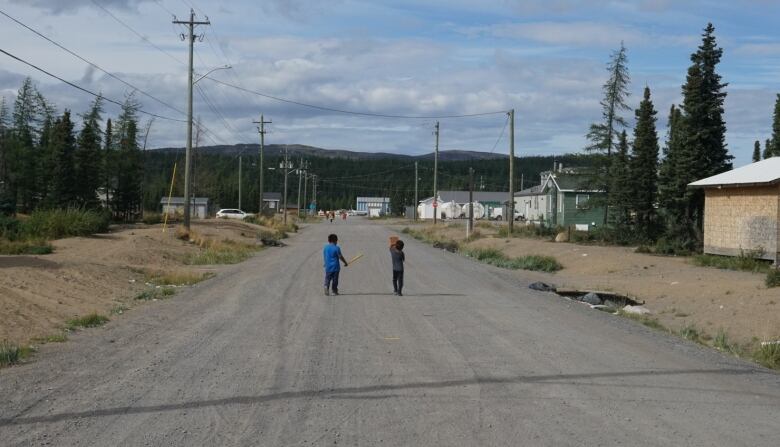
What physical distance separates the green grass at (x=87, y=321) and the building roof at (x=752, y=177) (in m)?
21.1

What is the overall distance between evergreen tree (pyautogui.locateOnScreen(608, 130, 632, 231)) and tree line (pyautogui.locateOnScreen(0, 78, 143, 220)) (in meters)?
29.8

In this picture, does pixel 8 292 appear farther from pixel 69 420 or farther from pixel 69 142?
pixel 69 142

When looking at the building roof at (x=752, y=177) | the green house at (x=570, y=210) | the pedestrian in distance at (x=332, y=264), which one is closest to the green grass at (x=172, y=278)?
the pedestrian in distance at (x=332, y=264)

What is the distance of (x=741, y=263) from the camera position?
26.8 meters

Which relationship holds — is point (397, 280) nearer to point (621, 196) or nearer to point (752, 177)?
point (752, 177)

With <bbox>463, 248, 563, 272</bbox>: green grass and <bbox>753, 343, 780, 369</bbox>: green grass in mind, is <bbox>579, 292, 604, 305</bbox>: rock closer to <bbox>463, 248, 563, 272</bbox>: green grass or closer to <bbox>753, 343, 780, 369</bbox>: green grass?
<bbox>753, 343, 780, 369</bbox>: green grass

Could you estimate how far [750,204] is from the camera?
2798 centimetres

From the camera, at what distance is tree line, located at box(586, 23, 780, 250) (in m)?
35.8

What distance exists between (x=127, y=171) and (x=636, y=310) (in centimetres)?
4732

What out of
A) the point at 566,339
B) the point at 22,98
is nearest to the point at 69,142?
the point at 22,98

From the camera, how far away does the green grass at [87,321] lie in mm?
13531

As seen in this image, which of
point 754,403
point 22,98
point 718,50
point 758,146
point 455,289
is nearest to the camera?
point 754,403

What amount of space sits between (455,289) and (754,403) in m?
12.5

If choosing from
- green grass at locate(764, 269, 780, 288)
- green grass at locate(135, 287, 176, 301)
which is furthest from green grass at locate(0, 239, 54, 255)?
green grass at locate(764, 269, 780, 288)
